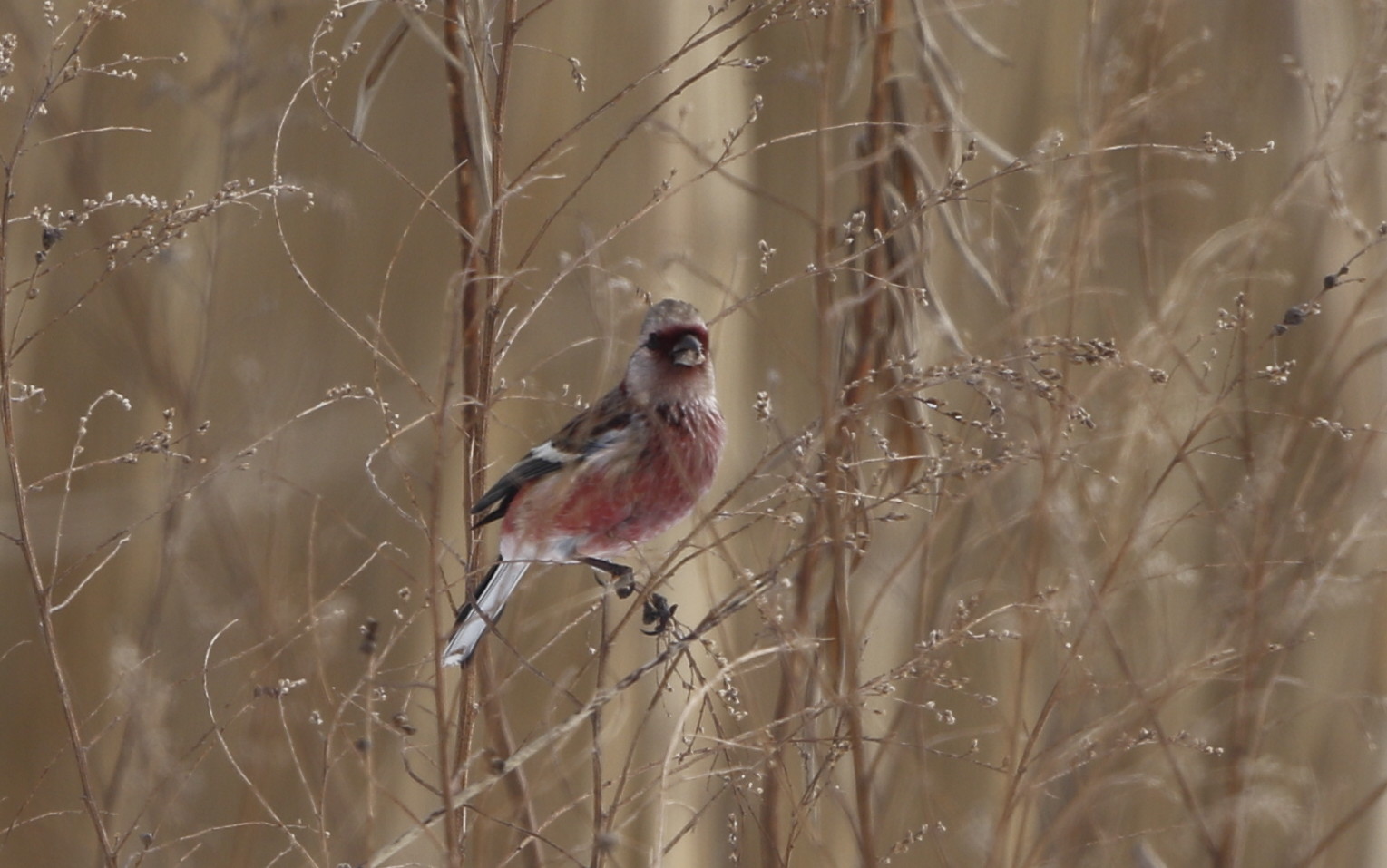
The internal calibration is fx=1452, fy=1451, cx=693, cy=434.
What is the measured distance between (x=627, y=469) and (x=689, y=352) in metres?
0.19

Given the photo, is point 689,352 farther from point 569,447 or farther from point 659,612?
point 659,612

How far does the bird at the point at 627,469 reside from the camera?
1.91 m

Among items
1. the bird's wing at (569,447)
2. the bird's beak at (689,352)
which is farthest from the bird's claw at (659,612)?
the bird's beak at (689,352)

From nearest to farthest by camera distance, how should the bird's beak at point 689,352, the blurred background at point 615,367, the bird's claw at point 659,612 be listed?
the bird's beak at point 689,352 → the bird's claw at point 659,612 → the blurred background at point 615,367

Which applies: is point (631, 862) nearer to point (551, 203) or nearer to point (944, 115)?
point (551, 203)

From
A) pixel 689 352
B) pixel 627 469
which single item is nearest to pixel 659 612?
pixel 627 469

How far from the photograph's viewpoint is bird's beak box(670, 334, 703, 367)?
5.99ft

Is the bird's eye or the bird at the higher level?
the bird's eye

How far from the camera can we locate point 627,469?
1.93 metres

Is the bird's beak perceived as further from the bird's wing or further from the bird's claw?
the bird's claw

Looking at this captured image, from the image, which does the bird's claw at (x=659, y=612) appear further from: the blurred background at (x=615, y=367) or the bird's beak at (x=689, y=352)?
the bird's beak at (x=689, y=352)

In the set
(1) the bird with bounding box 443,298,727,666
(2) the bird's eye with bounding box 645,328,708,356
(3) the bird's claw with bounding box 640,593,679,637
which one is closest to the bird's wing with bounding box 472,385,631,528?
(1) the bird with bounding box 443,298,727,666

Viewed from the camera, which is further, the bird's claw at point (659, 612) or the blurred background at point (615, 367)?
the blurred background at point (615, 367)

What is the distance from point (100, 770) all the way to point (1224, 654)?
2.29 meters
